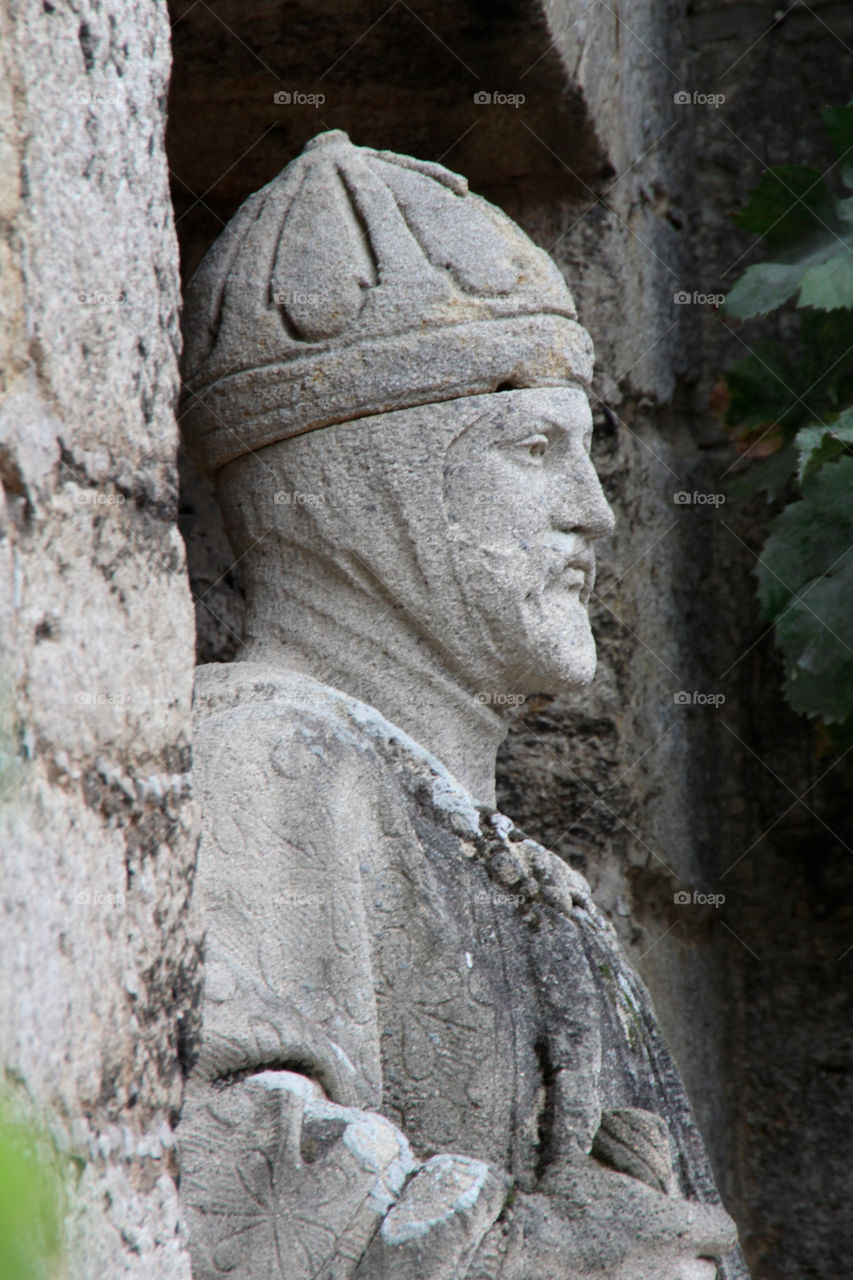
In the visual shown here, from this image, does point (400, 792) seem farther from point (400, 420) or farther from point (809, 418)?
point (809, 418)

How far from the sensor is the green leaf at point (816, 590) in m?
2.80

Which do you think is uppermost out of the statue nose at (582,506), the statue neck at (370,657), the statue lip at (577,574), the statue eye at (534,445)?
the statue eye at (534,445)

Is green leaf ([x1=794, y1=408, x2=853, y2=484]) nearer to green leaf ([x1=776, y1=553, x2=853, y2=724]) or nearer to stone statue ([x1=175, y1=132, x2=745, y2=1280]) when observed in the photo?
green leaf ([x1=776, y1=553, x2=853, y2=724])

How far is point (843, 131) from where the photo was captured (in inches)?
115

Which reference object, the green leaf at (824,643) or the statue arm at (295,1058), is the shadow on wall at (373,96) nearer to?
the green leaf at (824,643)

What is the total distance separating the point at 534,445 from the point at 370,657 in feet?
1.10

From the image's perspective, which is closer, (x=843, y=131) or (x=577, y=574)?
(x=577, y=574)

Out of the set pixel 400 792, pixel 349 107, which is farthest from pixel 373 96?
pixel 400 792

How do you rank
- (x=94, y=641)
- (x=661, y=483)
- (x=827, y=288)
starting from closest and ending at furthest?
(x=94, y=641)
(x=827, y=288)
(x=661, y=483)

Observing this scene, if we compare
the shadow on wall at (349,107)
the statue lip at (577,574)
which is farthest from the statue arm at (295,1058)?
the shadow on wall at (349,107)

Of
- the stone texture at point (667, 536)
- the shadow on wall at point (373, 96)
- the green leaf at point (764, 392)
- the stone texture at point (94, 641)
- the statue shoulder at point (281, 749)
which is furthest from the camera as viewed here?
the green leaf at point (764, 392)

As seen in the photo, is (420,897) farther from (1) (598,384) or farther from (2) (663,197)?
(2) (663,197)

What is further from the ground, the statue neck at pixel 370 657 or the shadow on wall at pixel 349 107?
the shadow on wall at pixel 349 107

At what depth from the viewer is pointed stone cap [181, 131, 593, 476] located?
2.02m
